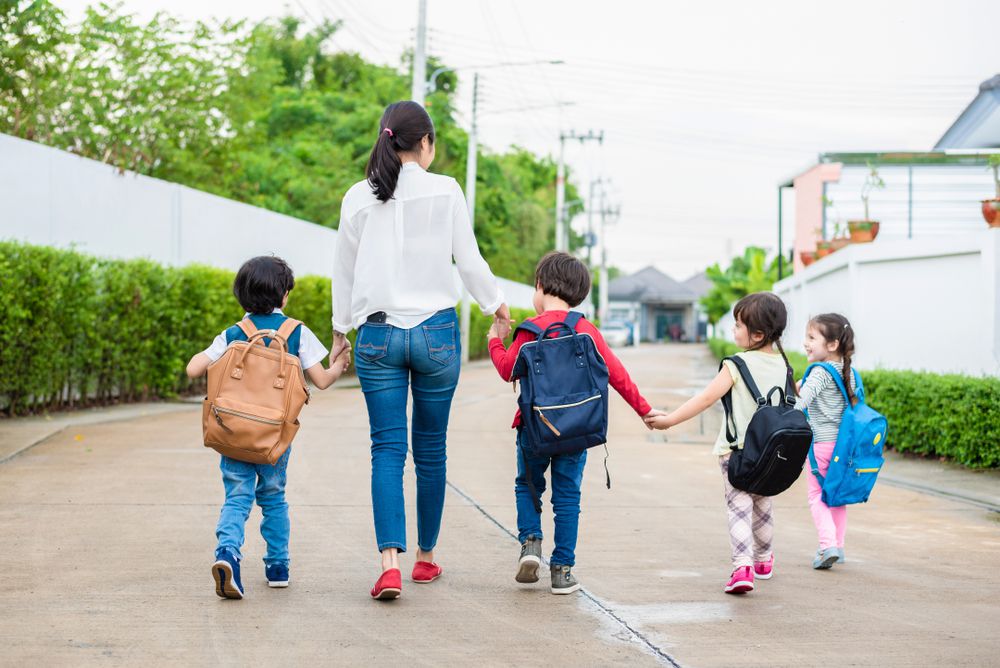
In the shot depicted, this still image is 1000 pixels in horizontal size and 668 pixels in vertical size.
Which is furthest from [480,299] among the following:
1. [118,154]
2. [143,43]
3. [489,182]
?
[489,182]

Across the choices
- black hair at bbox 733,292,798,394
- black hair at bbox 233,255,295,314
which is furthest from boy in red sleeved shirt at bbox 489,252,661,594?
black hair at bbox 233,255,295,314

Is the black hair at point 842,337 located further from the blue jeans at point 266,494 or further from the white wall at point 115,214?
the white wall at point 115,214

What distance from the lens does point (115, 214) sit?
15117mm

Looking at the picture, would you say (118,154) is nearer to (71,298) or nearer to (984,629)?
(71,298)

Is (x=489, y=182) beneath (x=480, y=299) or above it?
above

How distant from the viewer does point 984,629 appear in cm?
459

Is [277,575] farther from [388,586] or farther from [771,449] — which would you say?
[771,449]

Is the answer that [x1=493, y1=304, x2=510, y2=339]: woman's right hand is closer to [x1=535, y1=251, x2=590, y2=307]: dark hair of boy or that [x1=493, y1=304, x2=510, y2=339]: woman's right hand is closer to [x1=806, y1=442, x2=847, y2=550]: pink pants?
[x1=535, y1=251, x2=590, y2=307]: dark hair of boy

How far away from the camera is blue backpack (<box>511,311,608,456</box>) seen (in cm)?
489

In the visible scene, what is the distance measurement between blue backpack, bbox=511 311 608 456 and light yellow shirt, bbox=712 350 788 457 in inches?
28.7

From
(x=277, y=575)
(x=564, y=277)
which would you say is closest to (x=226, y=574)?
(x=277, y=575)

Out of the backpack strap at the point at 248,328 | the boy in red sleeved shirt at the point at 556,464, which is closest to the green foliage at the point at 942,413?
the boy in red sleeved shirt at the point at 556,464

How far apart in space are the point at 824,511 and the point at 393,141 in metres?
2.81

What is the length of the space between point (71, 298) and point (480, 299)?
8.38 metres
